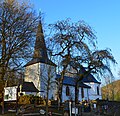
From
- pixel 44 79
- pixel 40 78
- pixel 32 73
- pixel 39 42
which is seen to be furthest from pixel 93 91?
pixel 39 42

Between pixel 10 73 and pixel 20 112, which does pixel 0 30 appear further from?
pixel 20 112

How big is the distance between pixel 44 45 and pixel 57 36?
5.29m

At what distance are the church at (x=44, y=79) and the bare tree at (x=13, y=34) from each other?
5.63 ft

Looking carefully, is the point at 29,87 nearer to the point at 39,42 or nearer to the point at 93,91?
the point at 93,91

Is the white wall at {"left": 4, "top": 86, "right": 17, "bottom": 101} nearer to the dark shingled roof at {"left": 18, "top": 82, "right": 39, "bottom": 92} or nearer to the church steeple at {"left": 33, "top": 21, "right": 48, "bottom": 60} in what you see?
the church steeple at {"left": 33, "top": 21, "right": 48, "bottom": 60}

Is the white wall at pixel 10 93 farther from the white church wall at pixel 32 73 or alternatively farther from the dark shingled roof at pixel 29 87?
the dark shingled roof at pixel 29 87

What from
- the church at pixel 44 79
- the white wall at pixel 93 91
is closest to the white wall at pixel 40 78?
the church at pixel 44 79

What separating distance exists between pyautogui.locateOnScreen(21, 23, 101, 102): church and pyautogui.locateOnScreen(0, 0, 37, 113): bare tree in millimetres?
1716

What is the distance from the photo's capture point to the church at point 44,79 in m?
34.3

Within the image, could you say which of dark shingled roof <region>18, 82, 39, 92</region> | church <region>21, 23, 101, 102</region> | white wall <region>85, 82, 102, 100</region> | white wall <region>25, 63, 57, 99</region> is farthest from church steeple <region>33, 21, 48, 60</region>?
white wall <region>85, 82, 102, 100</region>

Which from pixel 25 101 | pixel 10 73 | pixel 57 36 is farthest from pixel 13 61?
pixel 25 101

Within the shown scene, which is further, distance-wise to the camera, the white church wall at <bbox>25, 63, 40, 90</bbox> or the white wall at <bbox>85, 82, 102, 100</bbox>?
the white wall at <bbox>85, 82, 102, 100</bbox>

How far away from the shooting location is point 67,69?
42594 millimetres

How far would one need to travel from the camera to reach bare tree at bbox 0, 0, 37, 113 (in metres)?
30.3
